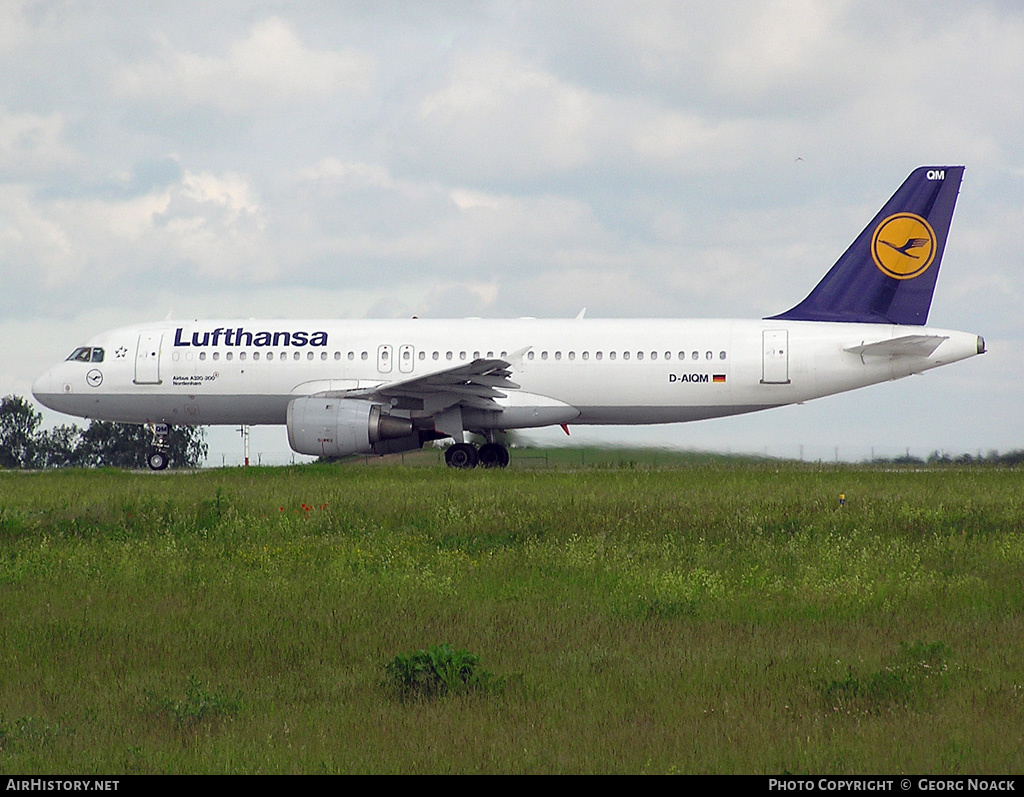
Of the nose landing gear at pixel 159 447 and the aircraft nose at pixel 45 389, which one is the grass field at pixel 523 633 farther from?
the aircraft nose at pixel 45 389

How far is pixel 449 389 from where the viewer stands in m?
28.0

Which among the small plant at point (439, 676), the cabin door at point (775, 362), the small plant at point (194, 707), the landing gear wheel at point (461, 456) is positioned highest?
the cabin door at point (775, 362)

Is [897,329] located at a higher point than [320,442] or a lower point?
higher

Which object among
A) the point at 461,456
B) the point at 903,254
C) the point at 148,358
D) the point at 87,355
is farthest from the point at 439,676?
the point at 87,355

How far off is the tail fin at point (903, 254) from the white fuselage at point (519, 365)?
0.57 m

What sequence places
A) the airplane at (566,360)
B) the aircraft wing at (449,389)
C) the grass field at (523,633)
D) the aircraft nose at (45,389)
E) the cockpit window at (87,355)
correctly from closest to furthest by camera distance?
the grass field at (523,633) < the aircraft wing at (449,389) < the airplane at (566,360) < the cockpit window at (87,355) < the aircraft nose at (45,389)

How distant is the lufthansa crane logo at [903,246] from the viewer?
2892 centimetres

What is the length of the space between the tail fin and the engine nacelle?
12.1 metres

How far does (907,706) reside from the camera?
742cm

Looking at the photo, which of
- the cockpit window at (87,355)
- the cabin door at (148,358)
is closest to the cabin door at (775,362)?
the cabin door at (148,358)

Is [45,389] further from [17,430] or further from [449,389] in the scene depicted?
[17,430]

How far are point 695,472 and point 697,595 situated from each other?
14370 millimetres
